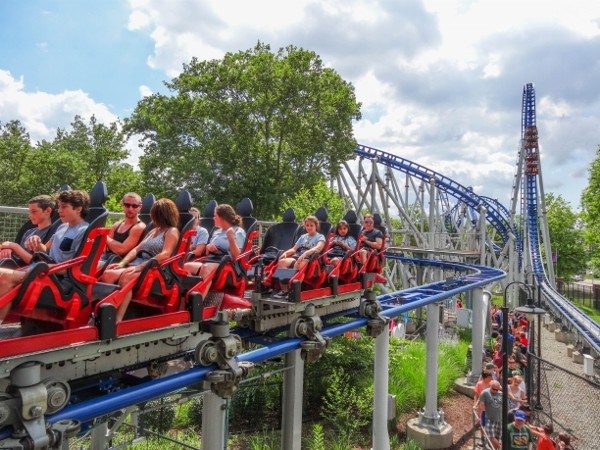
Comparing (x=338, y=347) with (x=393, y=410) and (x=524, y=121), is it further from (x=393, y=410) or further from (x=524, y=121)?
(x=524, y=121)

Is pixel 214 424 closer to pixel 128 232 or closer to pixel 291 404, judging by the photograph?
pixel 291 404

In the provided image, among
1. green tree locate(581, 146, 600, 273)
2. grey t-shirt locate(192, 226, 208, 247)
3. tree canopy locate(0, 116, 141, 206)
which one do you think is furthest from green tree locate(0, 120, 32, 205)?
green tree locate(581, 146, 600, 273)

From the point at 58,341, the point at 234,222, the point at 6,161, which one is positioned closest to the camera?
the point at 58,341

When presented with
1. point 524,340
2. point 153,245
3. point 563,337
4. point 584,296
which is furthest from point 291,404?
point 584,296

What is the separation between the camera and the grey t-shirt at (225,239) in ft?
12.2

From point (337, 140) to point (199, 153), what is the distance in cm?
466

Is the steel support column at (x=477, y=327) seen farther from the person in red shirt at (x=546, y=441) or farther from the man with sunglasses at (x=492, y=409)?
the person in red shirt at (x=546, y=441)

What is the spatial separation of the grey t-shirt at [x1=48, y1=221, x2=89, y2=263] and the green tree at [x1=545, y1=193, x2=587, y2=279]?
3519cm

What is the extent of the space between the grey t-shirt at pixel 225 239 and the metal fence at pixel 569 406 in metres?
4.48

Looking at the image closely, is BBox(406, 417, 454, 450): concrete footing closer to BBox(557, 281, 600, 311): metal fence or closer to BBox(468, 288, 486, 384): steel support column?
BBox(468, 288, 486, 384): steel support column

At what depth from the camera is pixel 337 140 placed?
54.3ft

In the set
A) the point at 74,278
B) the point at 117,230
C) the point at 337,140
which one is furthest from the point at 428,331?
the point at 337,140

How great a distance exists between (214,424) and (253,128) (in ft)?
43.0

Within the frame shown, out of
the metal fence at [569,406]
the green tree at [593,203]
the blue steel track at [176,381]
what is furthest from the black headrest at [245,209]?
the green tree at [593,203]
